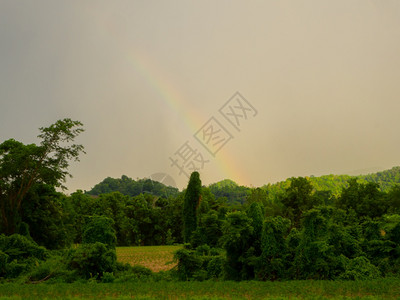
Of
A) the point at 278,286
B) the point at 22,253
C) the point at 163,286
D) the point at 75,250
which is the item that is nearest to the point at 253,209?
the point at 278,286

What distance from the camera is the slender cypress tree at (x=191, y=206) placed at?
3962cm

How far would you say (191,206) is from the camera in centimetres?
3994

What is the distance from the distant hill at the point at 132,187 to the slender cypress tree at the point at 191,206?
3673 inches

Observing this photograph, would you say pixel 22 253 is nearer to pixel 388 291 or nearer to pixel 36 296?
pixel 36 296

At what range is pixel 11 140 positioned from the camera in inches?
1547

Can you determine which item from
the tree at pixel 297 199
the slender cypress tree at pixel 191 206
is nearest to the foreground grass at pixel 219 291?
the slender cypress tree at pixel 191 206

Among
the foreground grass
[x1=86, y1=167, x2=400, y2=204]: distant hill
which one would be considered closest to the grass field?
the foreground grass

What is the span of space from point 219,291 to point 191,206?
24483 mm

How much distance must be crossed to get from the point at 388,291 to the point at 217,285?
748cm

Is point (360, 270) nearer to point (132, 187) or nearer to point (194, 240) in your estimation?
point (194, 240)

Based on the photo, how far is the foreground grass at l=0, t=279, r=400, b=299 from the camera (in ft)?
46.8

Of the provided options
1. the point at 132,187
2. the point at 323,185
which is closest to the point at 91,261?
the point at 132,187

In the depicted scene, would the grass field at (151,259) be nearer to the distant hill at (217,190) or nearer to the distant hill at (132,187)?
the distant hill at (217,190)

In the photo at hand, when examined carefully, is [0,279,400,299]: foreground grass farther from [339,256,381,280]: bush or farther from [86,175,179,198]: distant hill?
[86,175,179,198]: distant hill
